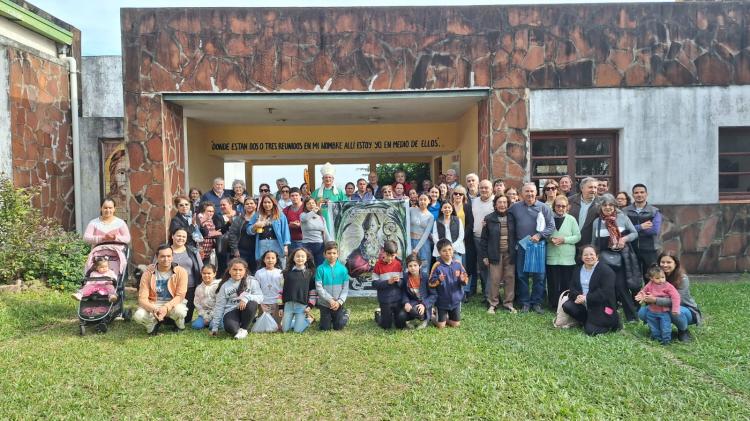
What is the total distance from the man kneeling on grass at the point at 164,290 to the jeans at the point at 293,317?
112cm

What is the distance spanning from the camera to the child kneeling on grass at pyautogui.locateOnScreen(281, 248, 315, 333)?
19.6ft

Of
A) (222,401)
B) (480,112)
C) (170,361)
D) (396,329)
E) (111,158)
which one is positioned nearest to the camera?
(222,401)

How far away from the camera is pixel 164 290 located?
6.05m

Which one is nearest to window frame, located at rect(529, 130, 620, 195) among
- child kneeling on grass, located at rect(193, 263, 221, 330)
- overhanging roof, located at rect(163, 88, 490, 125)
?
overhanging roof, located at rect(163, 88, 490, 125)

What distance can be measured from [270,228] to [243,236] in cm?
44

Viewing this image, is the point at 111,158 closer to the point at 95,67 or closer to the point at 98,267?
the point at 95,67

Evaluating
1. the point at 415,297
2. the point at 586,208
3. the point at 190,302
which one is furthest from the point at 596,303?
the point at 190,302

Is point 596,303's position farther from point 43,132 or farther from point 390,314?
point 43,132

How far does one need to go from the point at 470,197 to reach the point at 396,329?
2352 millimetres

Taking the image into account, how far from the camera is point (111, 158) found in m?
11.9

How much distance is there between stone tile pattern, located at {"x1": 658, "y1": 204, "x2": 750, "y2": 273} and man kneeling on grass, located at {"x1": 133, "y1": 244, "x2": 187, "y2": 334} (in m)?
7.79

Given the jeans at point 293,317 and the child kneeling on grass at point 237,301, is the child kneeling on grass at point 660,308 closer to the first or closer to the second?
the jeans at point 293,317

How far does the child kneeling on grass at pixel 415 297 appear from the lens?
589cm

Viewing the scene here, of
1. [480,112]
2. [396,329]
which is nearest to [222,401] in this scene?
[396,329]
